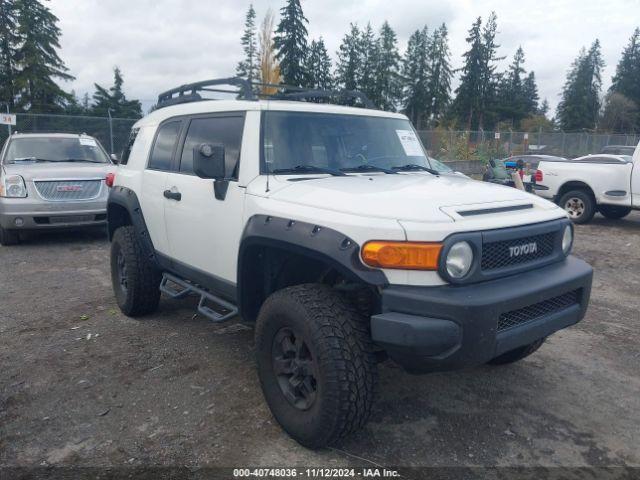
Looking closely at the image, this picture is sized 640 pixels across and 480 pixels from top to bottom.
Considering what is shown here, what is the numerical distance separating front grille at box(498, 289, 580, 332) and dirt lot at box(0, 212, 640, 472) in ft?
2.58

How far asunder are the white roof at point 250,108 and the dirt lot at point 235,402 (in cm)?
195

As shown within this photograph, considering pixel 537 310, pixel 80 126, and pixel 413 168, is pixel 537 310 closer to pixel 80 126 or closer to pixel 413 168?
pixel 413 168

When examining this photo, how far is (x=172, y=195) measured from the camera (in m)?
4.11

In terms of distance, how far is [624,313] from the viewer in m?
5.38

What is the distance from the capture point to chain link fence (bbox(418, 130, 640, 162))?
25.5 meters

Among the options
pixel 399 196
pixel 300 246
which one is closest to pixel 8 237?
pixel 300 246

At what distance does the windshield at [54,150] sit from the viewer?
8820 millimetres

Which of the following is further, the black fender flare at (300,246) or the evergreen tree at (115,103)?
the evergreen tree at (115,103)

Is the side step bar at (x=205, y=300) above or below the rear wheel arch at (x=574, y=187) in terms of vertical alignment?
below

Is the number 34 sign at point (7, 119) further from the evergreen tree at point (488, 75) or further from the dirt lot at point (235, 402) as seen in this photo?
the evergreen tree at point (488, 75)

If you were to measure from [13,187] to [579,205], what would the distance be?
1051cm

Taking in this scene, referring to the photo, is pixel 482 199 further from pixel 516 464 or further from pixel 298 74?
pixel 298 74

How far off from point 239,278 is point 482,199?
1.60 meters

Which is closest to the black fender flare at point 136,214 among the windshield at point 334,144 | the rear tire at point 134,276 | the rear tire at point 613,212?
the rear tire at point 134,276
